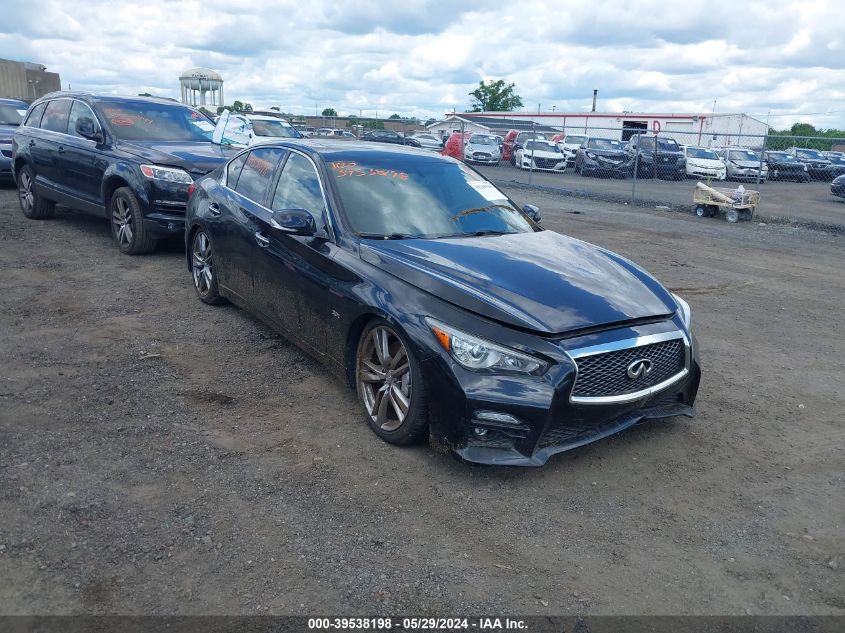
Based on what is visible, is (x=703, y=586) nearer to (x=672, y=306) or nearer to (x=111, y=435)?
(x=672, y=306)

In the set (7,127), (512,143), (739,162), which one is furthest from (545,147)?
(7,127)

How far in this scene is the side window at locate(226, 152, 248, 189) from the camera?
6133 millimetres

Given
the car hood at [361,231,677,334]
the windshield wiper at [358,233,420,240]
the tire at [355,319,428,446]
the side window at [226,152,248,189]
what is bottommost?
the tire at [355,319,428,446]

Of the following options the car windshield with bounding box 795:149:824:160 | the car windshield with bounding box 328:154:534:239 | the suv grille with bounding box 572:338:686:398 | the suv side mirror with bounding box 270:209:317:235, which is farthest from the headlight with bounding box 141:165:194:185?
the car windshield with bounding box 795:149:824:160

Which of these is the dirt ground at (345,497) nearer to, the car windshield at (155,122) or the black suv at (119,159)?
the black suv at (119,159)

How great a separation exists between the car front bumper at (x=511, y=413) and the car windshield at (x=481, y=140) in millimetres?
27874

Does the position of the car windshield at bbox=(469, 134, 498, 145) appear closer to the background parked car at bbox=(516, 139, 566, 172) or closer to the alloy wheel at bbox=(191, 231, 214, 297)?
the background parked car at bbox=(516, 139, 566, 172)

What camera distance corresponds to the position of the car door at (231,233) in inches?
223

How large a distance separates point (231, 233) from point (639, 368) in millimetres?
3449

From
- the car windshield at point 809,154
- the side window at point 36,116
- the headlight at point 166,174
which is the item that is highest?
the car windshield at point 809,154

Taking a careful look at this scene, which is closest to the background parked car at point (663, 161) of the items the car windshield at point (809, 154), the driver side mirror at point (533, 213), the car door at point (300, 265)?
the car windshield at point (809, 154)

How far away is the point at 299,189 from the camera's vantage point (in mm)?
5230

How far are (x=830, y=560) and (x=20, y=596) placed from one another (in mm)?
3405

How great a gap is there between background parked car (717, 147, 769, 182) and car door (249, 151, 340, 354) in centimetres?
2467
